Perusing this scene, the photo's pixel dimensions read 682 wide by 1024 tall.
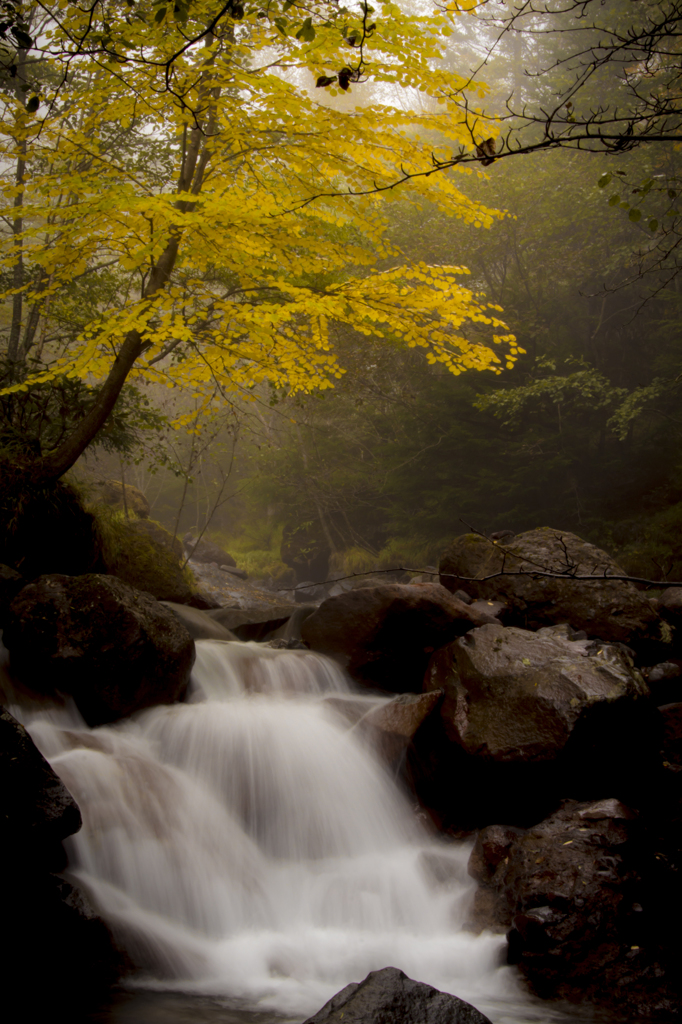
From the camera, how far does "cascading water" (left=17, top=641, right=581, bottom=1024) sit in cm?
351

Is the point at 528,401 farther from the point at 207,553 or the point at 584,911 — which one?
the point at 584,911

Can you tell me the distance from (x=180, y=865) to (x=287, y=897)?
0.81 m

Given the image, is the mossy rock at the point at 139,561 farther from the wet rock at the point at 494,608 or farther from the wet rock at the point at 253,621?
the wet rock at the point at 494,608

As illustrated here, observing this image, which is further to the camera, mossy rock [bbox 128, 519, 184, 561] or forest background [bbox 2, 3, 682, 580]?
forest background [bbox 2, 3, 682, 580]

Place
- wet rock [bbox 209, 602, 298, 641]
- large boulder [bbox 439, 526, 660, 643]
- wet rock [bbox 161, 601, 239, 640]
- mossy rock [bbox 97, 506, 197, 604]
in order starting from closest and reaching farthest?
large boulder [bbox 439, 526, 660, 643]
wet rock [bbox 161, 601, 239, 640]
mossy rock [bbox 97, 506, 197, 604]
wet rock [bbox 209, 602, 298, 641]

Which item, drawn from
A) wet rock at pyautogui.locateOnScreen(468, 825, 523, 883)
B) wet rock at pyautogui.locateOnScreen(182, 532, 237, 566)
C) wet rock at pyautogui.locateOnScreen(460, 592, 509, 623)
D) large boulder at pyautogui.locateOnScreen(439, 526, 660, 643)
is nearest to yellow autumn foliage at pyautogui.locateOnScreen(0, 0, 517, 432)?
large boulder at pyautogui.locateOnScreen(439, 526, 660, 643)

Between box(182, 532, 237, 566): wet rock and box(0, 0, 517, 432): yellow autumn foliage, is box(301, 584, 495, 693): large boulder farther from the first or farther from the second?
box(182, 532, 237, 566): wet rock

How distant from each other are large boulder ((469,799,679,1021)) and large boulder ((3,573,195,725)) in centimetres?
322

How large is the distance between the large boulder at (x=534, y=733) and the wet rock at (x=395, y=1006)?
2294mm

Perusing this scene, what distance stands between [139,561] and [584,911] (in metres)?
6.79

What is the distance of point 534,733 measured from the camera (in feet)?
15.1

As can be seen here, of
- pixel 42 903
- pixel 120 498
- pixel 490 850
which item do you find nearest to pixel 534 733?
pixel 490 850

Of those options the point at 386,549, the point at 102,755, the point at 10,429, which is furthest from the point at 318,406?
the point at 102,755

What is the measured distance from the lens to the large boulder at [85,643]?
492 centimetres
